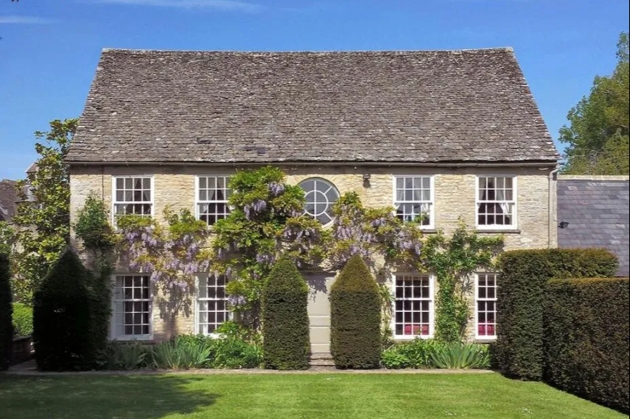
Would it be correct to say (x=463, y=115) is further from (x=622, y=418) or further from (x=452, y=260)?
(x=622, y=418)

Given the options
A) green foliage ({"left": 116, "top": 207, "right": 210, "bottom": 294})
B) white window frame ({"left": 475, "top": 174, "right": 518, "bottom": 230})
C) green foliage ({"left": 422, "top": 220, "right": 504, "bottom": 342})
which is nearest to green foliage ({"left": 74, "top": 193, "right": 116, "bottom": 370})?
green foliage ({"left": 116, "top": 207, "right": 210, "bottom": 294})

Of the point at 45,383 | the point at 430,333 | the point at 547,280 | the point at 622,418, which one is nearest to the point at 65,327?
the point at 45,383

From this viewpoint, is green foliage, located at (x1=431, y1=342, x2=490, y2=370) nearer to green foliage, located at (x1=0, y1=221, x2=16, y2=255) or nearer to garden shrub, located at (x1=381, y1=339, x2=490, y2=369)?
garden shrub, located at (x1=381, y1=339, x2=490, y2=369)

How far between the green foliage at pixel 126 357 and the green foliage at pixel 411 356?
6.55 m

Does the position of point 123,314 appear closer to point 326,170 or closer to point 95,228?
point 95,228

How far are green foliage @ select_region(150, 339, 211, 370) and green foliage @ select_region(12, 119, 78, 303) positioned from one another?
9.52 meters

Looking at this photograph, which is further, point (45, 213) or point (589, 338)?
point (45, 213)

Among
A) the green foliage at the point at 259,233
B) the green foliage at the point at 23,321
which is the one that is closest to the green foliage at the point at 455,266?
the green foliage at the point at 259,233

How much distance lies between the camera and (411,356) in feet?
71.6

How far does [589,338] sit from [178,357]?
10.8 m

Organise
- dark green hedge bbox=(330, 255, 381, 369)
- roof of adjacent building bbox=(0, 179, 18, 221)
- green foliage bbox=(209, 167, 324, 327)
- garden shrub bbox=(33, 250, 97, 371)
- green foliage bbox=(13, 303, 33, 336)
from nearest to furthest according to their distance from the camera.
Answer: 1. garden shrub bbox=(33, 250, 97, 371)
2. dark green hedge bbox=(330, 255, 381, 369)
3. green foliage bbox=(209, 167, 324, 327)
4. green foliage bbox=(13, 303, 33, 336)
5. roof of adjacent building bbox=(0, 179, 18, 221)

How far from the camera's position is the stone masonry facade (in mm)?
22859

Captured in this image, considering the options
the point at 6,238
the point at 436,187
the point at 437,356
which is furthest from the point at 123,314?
the point at 6,238

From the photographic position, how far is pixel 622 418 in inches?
533
